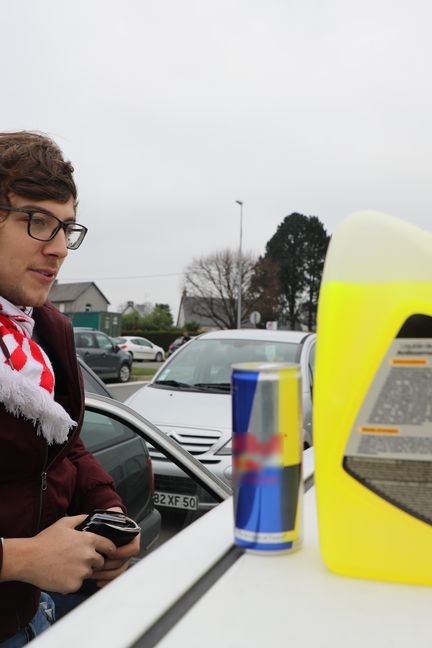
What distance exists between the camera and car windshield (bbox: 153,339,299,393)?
5.69 meters

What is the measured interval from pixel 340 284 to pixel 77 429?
0.88 metres

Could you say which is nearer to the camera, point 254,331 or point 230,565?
point 230,565

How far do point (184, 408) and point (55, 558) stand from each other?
13.3 ft

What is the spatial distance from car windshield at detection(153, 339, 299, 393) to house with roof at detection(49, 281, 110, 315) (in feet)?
192

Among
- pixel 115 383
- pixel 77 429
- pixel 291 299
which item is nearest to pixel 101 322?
pixel 115 383

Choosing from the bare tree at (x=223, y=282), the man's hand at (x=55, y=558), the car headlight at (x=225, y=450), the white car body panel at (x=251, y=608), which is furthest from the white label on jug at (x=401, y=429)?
the bare tree at (x=223, y=282)

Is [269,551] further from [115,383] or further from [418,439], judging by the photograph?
[115,383]

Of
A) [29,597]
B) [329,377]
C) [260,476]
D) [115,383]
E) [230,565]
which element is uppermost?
[329,377]

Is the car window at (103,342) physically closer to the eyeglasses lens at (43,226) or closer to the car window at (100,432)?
the car window at (100,432)

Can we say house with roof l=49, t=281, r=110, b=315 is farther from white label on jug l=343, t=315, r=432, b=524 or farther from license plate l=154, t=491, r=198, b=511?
white label on jug l=343, t=315, r=432, b=524

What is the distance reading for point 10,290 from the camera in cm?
133

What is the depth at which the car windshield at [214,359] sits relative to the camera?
18.7ft

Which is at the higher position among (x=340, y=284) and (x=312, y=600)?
(x=340, y=284)

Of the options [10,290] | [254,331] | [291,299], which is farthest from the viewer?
[291,299]
